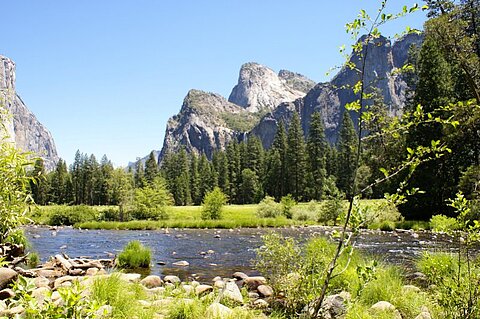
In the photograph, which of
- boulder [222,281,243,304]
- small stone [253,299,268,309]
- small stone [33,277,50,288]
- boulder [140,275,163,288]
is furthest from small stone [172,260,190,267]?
small stone [253,299,268,309]

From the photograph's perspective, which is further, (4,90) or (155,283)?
(155,283)

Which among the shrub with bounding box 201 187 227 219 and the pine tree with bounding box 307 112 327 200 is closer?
the shrub with bounding box 201 187 227 219

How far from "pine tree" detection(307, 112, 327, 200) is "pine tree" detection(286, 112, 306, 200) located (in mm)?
→ 1349

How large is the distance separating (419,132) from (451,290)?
97.1ft

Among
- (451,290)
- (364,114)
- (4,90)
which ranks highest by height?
(4,90)

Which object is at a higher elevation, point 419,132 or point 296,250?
point 419,132

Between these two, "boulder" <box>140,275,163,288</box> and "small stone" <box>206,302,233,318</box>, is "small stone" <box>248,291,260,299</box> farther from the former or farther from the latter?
"small stone" <box>206,302,233,318</box>

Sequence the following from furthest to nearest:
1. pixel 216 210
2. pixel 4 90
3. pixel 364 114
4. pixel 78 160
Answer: pixel 78 160
pixel 216 210
pixel 4 90
pixel 364 114

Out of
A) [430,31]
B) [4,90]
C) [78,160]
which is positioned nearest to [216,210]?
[430,31]

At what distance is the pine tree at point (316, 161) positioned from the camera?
6494 centimetres

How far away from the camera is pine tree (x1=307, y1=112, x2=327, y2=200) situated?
2557 inches

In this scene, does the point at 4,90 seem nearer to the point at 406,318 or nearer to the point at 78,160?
the point at 406,318

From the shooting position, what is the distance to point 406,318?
6496mm

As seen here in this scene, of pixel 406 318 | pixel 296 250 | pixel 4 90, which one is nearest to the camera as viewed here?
pixel 4 90
